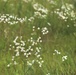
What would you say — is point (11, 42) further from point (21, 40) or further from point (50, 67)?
point (50, 67)

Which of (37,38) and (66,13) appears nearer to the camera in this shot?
(37,38)

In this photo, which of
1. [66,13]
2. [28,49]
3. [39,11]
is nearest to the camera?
[28,49]

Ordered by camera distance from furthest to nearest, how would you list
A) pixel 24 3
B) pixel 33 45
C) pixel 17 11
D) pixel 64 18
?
pixel 24 3
pixel 17 11
pixel 64 18
pixel 33 45

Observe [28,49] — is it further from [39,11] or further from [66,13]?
[39,11]

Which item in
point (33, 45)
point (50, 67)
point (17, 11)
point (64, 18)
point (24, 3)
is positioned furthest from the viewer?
point (24, 3)

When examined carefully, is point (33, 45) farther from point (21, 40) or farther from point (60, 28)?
point (60, 28)

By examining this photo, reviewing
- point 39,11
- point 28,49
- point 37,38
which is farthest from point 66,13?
point 28,49

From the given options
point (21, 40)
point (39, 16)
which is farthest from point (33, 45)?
point (39, 16)

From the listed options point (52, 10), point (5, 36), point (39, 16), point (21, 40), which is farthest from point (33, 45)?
point (52, 10)

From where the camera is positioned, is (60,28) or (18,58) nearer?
(18,58)
